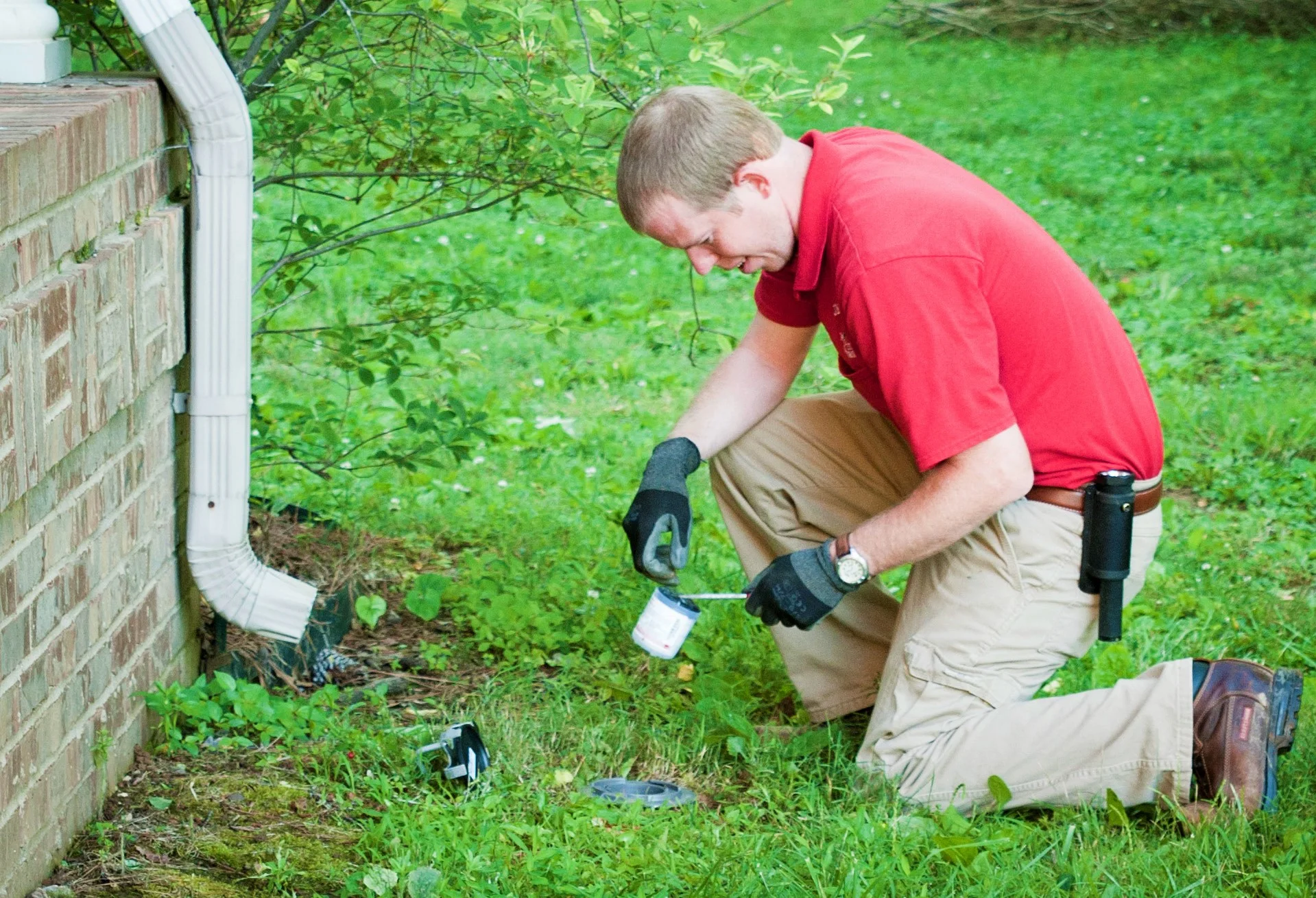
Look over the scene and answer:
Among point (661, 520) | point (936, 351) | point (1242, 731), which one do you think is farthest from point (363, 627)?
point (1242, 731)

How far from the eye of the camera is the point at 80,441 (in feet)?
7.63

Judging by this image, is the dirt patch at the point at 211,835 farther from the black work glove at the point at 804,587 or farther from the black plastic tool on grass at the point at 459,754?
the black work glove at the point at 804,587

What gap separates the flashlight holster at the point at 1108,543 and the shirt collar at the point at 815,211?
71cm

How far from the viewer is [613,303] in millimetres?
6848

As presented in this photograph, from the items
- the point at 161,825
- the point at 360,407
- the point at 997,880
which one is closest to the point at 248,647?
the point at 161,825

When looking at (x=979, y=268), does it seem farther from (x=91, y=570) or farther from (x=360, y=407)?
(x=360, y=407)

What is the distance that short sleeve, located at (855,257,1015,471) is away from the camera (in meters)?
2.62

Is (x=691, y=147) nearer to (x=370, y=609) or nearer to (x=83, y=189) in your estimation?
(x=83, y=189)

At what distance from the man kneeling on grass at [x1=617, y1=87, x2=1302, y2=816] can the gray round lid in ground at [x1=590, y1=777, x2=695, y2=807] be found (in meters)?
0.41

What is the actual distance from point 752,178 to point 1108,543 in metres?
1.02

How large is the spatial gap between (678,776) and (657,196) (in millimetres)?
1239

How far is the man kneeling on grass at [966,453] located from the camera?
8.74 feet

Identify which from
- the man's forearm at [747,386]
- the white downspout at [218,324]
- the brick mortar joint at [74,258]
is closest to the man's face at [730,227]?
the man's forearm at [747,386]

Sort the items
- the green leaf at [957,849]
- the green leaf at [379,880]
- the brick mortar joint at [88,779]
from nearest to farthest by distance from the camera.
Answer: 1. the brick mortar joint at [88,779]
2. the green leaf at [379,880]
3. the green leaf at [957,849]
